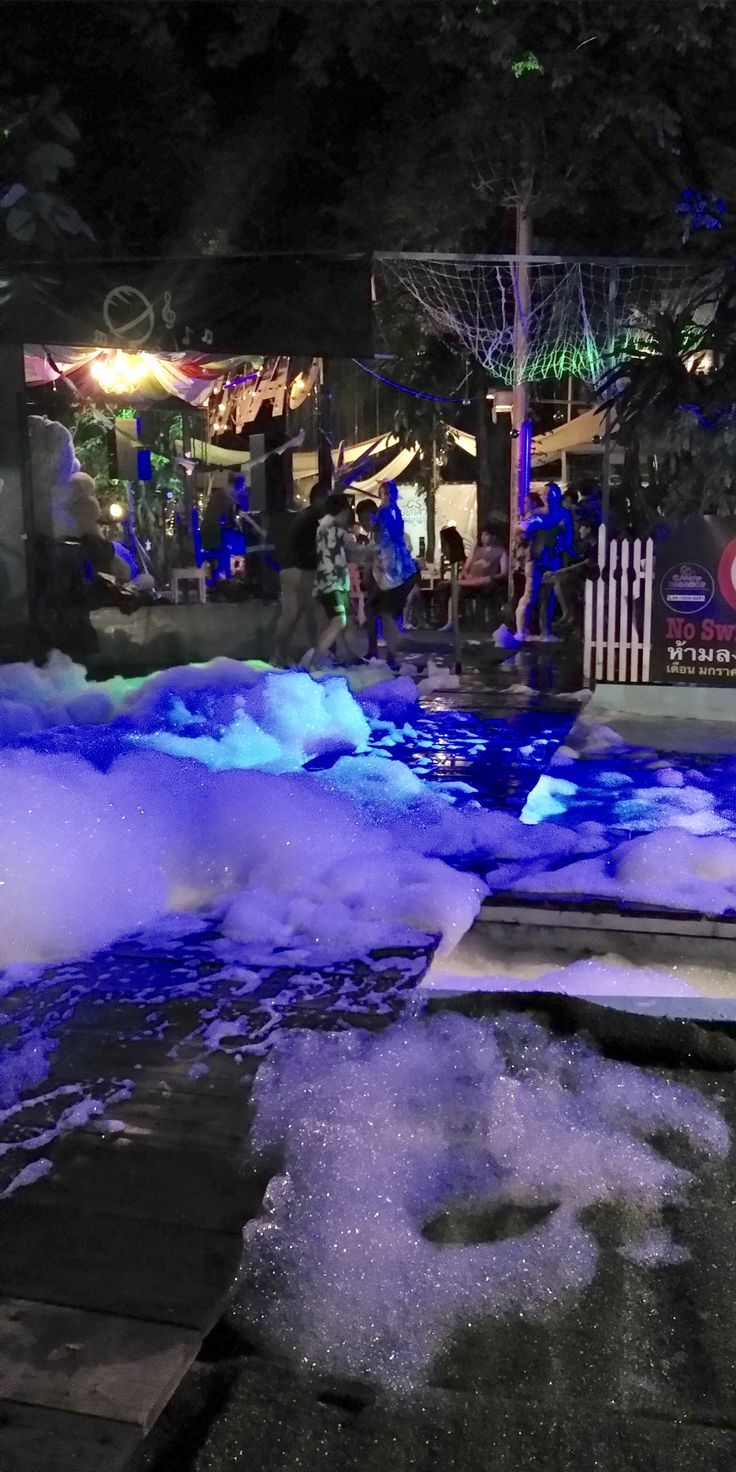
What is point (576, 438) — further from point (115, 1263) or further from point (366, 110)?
point (115, 1263)

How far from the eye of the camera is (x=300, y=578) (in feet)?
40.0

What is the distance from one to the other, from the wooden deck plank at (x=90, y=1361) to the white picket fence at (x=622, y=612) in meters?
8.12

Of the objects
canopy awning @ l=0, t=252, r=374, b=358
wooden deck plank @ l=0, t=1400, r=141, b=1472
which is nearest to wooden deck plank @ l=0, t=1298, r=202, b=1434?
wooden deck plank @ l=0, t=1400, r=141, b=1472

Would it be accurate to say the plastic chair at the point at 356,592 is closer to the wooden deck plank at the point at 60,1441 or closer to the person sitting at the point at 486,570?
the person sitting at the point at 486,570

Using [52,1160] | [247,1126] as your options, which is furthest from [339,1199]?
[52,1160]

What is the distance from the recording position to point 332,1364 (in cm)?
265

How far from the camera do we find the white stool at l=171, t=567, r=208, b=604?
14.0 metres

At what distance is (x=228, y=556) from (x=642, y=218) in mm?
7534

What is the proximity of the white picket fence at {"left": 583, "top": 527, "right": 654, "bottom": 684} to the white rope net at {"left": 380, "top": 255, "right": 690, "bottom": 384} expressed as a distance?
6.67m

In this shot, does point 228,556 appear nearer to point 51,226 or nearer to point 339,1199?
point 51,226

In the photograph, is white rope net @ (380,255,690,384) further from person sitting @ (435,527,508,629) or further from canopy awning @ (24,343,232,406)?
canopy awning @ (24,343,232,406)

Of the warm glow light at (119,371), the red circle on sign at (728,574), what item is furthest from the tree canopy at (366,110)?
the red circle on sign at (728,574)

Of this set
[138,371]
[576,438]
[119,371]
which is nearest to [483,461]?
[576,438]

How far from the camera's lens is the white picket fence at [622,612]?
1018cm
